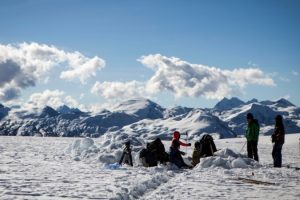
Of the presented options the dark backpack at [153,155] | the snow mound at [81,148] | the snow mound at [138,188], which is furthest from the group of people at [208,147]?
the snow mound at [81,148]

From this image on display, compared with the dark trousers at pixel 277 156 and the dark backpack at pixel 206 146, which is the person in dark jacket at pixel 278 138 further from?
the dark backpack at pixel 206 146

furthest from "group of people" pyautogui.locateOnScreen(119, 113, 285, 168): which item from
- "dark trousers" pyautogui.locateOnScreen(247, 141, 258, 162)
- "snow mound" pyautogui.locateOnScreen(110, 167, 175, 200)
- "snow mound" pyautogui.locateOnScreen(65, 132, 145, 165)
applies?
"snow mound" pyautogui.locateOnScreen(110, 167, 175, 200)

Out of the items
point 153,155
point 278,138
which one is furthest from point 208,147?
point 278,138

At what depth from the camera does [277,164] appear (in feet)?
64.1

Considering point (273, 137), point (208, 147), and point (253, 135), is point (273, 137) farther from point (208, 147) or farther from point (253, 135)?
point (208, 147)

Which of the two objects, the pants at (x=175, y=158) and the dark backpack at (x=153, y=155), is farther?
the dark backpack at (x=153, y=155)

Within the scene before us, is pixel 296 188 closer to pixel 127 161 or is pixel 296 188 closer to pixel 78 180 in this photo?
pixel 78 180

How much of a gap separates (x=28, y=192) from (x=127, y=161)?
10.7m

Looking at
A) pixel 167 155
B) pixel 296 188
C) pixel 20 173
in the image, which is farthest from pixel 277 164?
pixel 20 173

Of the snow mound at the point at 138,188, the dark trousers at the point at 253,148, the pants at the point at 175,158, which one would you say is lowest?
the snow mound at the point at 138,188

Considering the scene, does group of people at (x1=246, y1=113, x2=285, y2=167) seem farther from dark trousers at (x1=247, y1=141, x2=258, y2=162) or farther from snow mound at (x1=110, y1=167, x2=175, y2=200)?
snow mound at (x1=110, y1=167, x2=175, y2=200)

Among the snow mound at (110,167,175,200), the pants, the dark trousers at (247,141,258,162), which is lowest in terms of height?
the snow mound at (110,167,175,200)

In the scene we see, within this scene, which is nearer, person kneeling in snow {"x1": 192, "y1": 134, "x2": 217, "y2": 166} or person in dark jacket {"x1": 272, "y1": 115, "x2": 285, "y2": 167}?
person in dark jacket {"x1": 272, "y1": 115, "x2": 285, "y2": 167}

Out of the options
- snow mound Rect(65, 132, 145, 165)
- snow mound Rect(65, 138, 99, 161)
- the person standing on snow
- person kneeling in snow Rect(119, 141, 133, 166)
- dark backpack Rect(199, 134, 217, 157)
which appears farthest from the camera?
snow mound Rect(65, 138, 99, 161)
